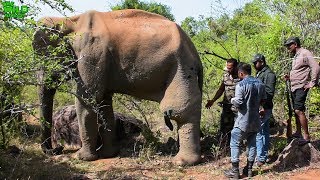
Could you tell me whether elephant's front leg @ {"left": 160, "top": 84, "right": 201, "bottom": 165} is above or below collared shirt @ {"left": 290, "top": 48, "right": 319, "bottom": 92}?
below

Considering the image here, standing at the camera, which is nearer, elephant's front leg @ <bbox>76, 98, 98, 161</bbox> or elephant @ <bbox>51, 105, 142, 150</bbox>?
elephant's front leg @ <bbox>76, 98, 98, 161</bbox>

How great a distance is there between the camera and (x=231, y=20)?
11266mm

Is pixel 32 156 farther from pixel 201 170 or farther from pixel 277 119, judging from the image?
pixel 277 119

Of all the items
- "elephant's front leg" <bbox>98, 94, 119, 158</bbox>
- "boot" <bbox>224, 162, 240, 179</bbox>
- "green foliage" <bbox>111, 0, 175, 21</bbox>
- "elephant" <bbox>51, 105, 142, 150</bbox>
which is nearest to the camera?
"boot" <bbox>224, 162, 240, 179</bbox>

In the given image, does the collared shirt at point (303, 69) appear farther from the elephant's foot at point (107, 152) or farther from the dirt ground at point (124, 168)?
the elephant's foot at point (107, 152)

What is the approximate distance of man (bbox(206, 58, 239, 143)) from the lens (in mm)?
7328

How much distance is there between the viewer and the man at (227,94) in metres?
7.33

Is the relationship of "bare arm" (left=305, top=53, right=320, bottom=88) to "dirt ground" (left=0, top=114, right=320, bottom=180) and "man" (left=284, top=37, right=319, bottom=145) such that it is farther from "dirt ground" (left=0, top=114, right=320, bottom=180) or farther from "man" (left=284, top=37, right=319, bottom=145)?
"dirt ground" (left=0, top=114, right=320, bottom=180)

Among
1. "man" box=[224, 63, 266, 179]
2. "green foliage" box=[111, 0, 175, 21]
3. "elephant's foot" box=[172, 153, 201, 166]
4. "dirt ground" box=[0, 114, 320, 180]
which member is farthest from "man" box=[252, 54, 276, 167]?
"green foliage" box=[111, 0, 175, 21]

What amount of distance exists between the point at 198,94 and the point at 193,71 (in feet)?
1.22

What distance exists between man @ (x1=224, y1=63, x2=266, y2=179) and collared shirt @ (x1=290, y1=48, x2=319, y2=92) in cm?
95

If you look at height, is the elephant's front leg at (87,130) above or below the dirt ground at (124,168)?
above

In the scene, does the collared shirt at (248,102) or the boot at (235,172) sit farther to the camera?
the boot at (235,172)

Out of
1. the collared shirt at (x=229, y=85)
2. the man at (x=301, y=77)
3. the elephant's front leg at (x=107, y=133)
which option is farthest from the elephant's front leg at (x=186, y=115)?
the man at (x=301, y=77)
